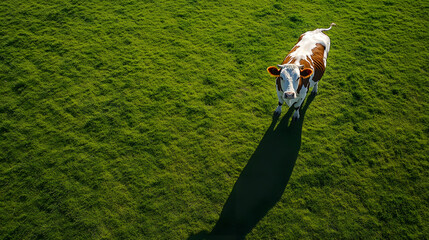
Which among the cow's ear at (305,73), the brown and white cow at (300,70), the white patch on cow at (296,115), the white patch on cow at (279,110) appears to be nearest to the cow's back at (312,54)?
the brown and white cow at (300,70)

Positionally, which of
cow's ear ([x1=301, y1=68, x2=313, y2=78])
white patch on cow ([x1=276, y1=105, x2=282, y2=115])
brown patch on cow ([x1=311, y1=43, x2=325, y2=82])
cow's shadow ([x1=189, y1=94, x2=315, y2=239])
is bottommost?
cow's shadow ([x1=189, y1=94, x2=315, y2=239])

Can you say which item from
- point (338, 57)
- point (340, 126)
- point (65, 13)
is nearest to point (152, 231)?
point (340, 126)

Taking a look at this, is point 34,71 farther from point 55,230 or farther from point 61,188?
point 55,230

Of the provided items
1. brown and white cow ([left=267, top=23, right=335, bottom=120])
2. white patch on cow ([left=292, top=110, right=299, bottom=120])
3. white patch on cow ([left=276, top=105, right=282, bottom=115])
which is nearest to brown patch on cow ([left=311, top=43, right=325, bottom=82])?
brown and white cow ([left=267, top=23, right=335, bottom=120])

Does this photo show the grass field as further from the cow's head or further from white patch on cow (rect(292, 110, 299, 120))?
the cow's head

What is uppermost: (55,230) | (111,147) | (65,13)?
(65,13)

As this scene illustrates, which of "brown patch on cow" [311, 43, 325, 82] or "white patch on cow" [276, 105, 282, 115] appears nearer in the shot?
"brown patch on cow" [311, 43, 325, 82]

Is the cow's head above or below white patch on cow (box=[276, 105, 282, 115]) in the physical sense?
above
